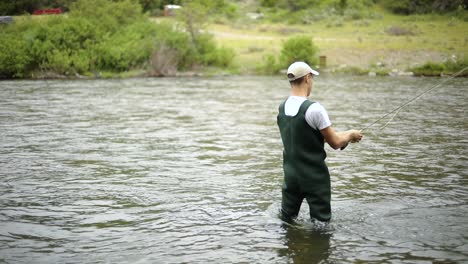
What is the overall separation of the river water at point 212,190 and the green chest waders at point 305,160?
22.7 inches

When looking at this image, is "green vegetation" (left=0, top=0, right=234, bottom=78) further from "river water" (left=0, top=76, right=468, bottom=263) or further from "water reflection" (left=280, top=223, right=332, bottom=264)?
"water reflection" (left=280, top=223, right=332, bottom=264)

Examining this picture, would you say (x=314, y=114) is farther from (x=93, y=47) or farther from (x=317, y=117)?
(x=93, y=47)

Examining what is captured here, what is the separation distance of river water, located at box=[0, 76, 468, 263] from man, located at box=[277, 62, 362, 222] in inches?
26.5

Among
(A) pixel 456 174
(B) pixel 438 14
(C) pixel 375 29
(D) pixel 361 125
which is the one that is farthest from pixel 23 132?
(B) pixel 438 14

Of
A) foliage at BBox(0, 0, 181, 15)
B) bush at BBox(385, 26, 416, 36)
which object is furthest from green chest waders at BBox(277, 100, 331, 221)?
foliage at BBox(0, 0, 181, 15)

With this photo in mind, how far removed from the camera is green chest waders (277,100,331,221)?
652 cm

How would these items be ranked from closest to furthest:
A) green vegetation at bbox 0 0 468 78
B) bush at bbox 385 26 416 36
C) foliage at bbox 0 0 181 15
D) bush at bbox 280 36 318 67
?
1. green vegetation at bbox 0 0 468 78
2. bush at bbox 280 36 318 67
3. bush at bbox 385 26 416 36
4. foliage at bbox 0 0 181 15

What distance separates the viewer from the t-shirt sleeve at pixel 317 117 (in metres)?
6.32

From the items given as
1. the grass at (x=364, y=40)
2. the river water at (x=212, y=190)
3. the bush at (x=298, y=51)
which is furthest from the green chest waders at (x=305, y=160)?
the bush at (x=298, y=51)

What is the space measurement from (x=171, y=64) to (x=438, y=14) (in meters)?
35.4

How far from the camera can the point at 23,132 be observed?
642 inches

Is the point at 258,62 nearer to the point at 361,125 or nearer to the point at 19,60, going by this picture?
the point at 19,60

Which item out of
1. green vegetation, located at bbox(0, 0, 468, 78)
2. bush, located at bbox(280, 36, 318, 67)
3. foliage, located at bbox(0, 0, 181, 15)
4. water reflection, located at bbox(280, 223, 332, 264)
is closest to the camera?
water reflection, located at bbox(280, 223, 332, 264)

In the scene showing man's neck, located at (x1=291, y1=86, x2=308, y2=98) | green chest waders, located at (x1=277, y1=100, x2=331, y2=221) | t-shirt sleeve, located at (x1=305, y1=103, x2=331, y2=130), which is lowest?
green chest waders, located at (x1=277, y1=100, x2=331, y2=221)
